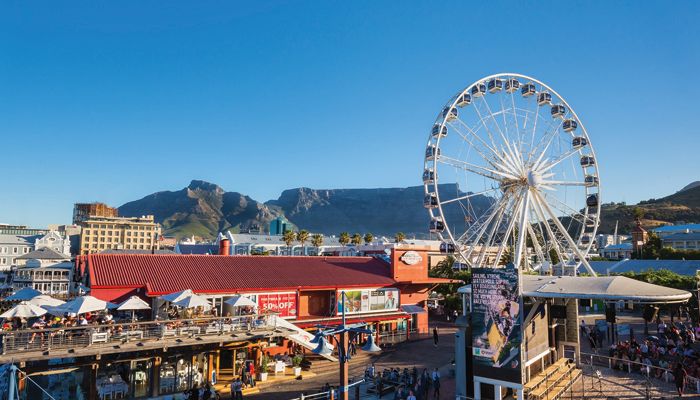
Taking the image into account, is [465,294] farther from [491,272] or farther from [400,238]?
[400,238]

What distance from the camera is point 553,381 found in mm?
22875

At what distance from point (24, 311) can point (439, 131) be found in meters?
29.0

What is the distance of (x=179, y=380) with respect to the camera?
2605 cm

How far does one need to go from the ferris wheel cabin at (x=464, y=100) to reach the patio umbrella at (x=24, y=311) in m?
31.0

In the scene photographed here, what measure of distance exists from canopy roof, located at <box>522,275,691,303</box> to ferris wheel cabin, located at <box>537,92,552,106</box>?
22.1 metres

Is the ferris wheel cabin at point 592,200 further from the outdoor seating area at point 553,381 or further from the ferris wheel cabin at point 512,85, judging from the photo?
the outdoor seating area at point 553,381

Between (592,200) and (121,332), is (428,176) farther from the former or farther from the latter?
(121,332)

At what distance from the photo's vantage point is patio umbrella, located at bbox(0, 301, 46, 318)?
69.2 ft

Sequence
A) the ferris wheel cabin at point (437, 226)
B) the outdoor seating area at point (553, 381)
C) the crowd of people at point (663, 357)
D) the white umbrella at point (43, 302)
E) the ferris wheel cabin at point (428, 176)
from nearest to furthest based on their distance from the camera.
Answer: the outdoor seating area at point (553, 381) < the crowd of people at point (663, 357) < the white umbrella at point (43, 302) < the ferris wheel cabin at point (437, 226) < the ferris wheel cabin at point (428, 176)

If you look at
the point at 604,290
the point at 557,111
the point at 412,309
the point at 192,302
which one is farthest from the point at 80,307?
the point at 557,111

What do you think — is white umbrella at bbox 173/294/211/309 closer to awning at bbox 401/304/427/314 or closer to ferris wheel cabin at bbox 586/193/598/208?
awning at bbox 401/304/427/314

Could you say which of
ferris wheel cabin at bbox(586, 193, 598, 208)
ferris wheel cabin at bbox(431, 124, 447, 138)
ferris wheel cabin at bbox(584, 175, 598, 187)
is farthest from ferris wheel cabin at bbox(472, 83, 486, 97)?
ferris wheel cabin at bbox(586, 193, 598, 208)

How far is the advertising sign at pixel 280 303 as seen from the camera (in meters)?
33.0

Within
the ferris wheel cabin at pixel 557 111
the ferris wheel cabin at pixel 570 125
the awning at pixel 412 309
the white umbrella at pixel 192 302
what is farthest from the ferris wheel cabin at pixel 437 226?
the white umbrella at pixel 192 302
